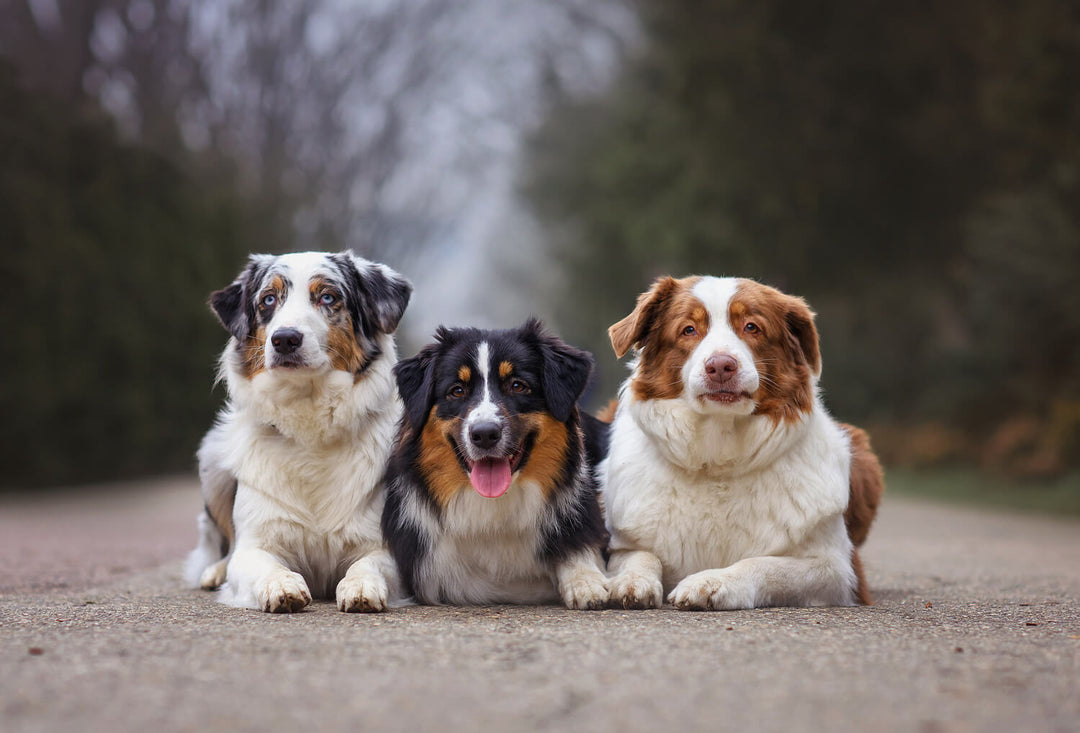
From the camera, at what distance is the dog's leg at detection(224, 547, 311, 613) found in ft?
15.9

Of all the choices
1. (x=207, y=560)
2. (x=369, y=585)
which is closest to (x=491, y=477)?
(x=369, y=585)

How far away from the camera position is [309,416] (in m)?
5.52

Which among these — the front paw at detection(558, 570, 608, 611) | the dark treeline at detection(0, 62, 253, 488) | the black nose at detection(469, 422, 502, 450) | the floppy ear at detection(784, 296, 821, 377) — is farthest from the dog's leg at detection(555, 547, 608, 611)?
the dark treeline at detection(0, 62, 253, 488)

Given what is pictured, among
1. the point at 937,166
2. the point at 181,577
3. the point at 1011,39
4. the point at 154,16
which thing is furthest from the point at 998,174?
the point at 154,16

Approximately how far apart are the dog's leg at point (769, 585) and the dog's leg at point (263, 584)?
1.74m

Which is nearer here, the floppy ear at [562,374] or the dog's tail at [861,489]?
the floppy ear at [562,374]

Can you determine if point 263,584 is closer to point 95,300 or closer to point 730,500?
point 730,500

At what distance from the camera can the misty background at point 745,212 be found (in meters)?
14.8

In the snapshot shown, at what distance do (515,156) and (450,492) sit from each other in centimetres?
3345

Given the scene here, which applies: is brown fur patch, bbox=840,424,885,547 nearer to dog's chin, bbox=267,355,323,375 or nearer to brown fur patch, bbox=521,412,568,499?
brown fur patch, bbox=521,412,568,499

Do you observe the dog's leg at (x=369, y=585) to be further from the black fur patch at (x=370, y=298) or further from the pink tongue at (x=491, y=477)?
the black fur patch at (x=370, y=298)

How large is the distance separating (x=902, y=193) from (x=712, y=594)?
1500 cm

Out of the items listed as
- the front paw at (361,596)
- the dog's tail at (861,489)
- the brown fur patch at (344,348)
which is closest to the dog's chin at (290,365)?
the brown fur patch at (344,348)

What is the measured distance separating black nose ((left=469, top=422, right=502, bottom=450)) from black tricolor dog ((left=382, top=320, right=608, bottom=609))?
167 millimetres
